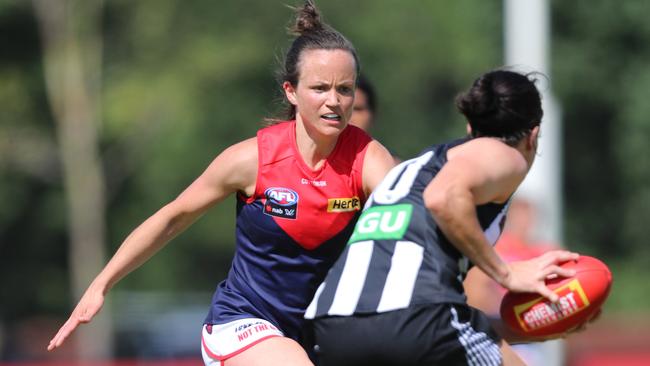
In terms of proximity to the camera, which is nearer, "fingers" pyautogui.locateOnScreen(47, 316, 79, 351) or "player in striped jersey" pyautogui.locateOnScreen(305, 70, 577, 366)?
"player in striped jersey" pyautogui.locateOnScreen(305, 70, 577, 366)

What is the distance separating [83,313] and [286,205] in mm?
959

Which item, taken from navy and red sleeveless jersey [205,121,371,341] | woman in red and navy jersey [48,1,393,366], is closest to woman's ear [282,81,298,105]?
woman in red and navy jersey [48,1,393,366]

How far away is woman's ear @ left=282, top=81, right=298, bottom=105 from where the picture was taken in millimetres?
5457

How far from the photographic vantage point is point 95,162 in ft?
100

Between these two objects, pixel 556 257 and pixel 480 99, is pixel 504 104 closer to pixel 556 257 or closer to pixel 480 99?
pixel 480 99

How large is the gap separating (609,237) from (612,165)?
1.74 metres

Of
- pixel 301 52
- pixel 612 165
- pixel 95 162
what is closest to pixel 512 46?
pixel 301 52

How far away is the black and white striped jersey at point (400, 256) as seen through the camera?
15.3ft

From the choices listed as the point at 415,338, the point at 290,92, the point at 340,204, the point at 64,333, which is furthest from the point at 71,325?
the point at 415,338

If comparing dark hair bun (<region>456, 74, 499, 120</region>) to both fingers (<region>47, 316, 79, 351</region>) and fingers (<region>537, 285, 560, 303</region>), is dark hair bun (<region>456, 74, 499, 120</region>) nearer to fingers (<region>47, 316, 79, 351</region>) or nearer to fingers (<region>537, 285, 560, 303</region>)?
fingers (<region>537, 285, 560, 303</region>)

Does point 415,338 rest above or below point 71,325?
above

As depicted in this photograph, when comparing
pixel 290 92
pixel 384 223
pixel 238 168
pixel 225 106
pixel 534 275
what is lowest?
pixel 225 106

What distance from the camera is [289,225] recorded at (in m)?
5.25

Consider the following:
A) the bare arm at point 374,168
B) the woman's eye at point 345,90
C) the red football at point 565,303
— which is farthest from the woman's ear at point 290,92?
the red football at point 565,303
